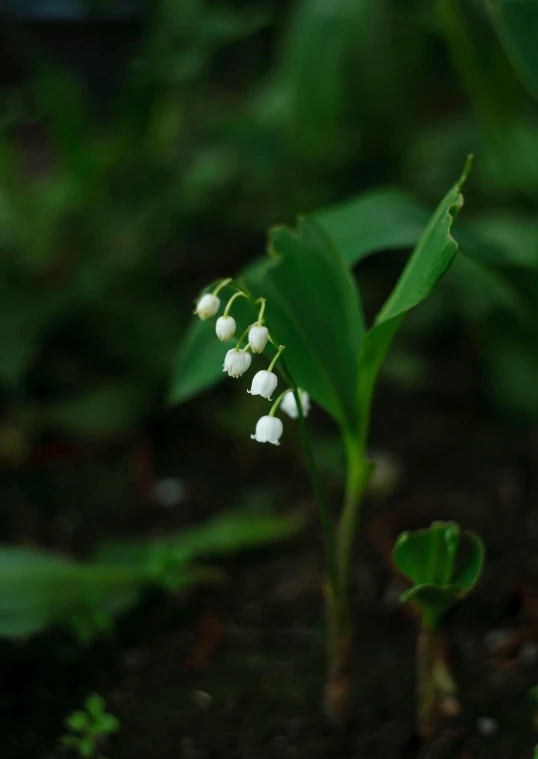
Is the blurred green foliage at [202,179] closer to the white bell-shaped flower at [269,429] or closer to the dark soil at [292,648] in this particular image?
the dark soil at [292,648]

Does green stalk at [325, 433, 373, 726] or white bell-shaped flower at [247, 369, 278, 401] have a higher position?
white bell-shaped flower at [247, 369, 278, 401]

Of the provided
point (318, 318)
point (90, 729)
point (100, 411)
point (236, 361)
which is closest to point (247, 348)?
point (236, 361)

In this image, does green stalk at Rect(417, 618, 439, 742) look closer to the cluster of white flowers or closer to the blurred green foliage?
the cluster of white flowers

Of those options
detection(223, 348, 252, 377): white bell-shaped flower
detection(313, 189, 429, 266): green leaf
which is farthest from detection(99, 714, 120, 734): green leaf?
detection(313, 189, 429, 266): green leaf

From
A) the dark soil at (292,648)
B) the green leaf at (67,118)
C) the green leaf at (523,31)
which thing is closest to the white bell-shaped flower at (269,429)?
the dark soil at (292,648)

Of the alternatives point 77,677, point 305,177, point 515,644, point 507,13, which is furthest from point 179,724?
point 305,177

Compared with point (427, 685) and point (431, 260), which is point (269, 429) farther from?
point (427, 685)
